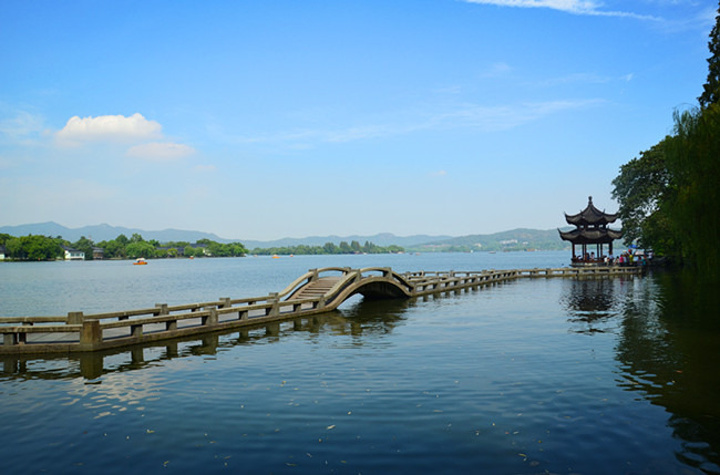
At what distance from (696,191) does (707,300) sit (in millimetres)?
13320

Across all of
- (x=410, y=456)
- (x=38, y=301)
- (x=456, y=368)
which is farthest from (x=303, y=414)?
(x=38, y=301)

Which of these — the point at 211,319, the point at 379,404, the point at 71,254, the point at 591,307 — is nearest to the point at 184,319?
the point at 211,319

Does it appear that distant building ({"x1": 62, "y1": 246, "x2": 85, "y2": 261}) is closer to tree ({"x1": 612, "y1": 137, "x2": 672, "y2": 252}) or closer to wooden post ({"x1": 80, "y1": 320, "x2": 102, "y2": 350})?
tree ({"x1": 612, "y1": 137, "x2": 672, "y2": 252})

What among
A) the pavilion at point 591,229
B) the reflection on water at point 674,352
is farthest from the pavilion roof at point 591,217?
the reflection on water at point 674,352

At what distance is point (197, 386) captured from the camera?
12117mm

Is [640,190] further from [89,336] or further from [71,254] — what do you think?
[71,254]

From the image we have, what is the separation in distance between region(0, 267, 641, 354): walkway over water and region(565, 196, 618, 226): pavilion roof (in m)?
33.1

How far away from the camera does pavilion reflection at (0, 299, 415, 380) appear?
13.9m

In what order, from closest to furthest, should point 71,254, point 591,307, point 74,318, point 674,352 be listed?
point 674,352
point 74,318
point 591,307
point 71,254

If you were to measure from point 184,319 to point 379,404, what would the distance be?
12.1 m

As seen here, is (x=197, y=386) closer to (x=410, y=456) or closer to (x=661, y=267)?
(x=410, y=456)

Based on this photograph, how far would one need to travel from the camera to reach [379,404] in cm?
1034

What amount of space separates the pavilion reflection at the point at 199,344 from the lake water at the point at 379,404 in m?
0.10

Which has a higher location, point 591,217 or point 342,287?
point 591,217
